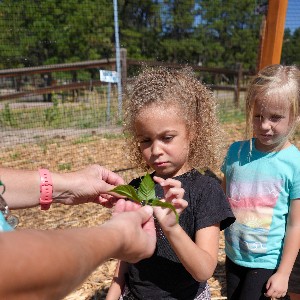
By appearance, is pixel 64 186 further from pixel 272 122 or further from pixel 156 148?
pixel 272 122

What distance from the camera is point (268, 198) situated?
70.3 inches

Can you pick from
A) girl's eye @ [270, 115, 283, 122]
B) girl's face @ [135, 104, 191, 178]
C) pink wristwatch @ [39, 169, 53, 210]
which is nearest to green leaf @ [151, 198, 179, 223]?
girl's face @ [135, 104, 191, 178]

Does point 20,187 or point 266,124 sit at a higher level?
point 266,124

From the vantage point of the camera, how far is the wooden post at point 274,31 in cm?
351

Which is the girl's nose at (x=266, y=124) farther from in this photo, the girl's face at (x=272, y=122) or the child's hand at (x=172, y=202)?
the child's hand at (x=172, y=202)

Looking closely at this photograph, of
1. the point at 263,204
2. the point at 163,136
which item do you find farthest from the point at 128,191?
the point at 263,204

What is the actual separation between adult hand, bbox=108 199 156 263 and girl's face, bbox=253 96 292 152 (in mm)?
880

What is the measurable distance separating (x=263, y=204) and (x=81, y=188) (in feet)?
2.61

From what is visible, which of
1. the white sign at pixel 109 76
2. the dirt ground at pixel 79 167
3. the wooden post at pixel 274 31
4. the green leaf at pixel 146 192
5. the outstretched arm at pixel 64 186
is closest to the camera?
the green leaf at pixel 146 192

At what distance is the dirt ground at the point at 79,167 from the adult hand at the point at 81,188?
3.82 ft

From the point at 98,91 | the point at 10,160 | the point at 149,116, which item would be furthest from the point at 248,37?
the point at 149,116

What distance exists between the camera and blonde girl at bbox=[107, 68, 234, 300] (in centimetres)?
139

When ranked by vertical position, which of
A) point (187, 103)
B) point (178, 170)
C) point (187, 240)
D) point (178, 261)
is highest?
point (187, 103)

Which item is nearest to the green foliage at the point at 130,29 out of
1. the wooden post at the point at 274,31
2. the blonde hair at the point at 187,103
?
the wooden post at the point at 274,31
